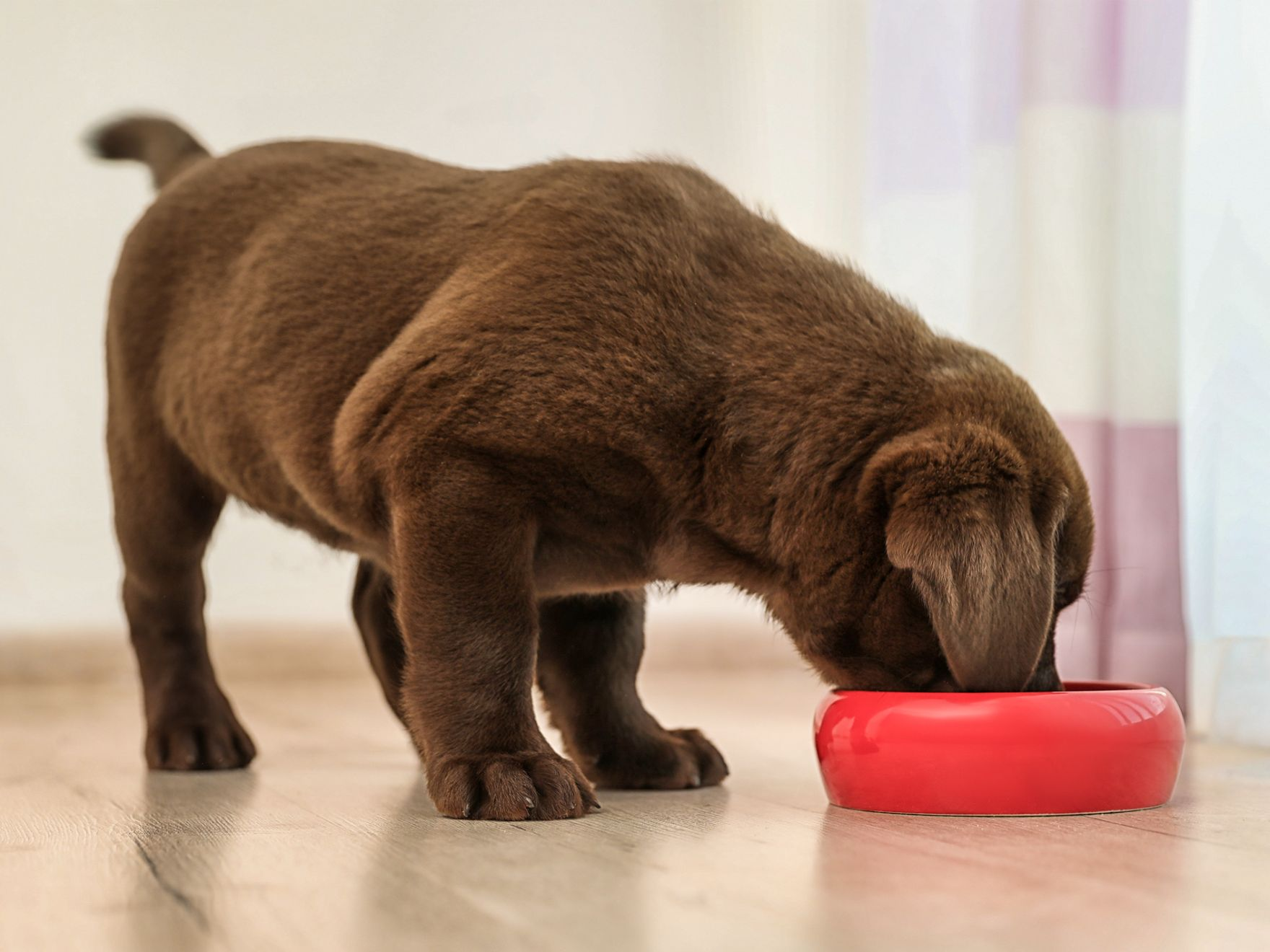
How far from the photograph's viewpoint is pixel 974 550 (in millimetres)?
1760

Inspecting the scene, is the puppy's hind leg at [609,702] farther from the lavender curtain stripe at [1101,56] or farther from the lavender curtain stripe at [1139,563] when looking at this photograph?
the lavender curtain stripe at [1101,56]

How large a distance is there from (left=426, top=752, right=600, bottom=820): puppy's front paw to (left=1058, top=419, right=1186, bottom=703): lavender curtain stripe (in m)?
1.68

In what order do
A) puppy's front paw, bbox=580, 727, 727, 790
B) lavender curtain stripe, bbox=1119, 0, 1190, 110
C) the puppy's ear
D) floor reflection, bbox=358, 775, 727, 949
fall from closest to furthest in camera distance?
floor reflection, bbox=358, 775, 727, 949
the puppy's ear
puppy's front paw, bbox=580, 727, 727, 790
lavender curtain stripe, bbox=1119, 0, 1190, 110

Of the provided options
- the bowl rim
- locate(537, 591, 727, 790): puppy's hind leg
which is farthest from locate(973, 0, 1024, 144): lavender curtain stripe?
the bowl rim

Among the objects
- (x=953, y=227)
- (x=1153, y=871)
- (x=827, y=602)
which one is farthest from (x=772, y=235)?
(x=953, y=227)

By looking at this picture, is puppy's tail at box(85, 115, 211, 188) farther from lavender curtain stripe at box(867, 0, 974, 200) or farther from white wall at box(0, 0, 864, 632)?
lavender curtain stripe at box(867, 0, 974, 200)

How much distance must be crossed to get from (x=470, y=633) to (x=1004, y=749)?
2.25 feet

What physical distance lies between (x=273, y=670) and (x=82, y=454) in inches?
35.1

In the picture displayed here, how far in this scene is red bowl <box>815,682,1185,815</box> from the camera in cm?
188

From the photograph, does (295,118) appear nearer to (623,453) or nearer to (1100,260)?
(1100,260)

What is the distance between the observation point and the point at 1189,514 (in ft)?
10.3

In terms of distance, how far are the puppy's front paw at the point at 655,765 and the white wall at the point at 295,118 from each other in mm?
2686

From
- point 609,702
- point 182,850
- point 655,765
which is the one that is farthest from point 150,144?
point 182,850

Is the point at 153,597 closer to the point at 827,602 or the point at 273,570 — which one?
the point at 827,602
